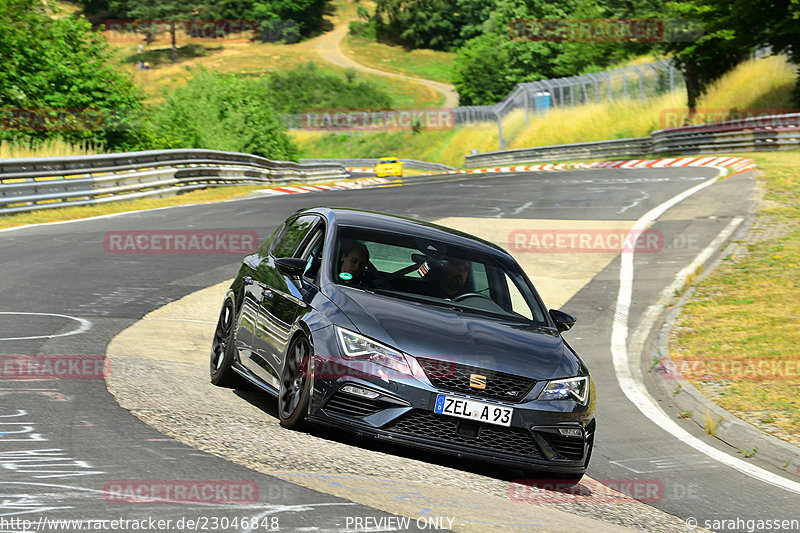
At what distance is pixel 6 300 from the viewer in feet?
37.6

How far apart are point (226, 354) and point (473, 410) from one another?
287 centimetres

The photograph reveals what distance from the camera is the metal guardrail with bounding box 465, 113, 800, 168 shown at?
38.5 metres

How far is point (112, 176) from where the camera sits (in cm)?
2478

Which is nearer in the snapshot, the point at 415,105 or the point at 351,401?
Result: the point at 351,401

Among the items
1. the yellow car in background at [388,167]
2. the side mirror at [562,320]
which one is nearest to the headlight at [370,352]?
the side mirror at [562,320]

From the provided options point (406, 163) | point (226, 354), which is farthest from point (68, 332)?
point (406, 163)

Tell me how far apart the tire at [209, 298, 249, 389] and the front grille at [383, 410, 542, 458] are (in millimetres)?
2394

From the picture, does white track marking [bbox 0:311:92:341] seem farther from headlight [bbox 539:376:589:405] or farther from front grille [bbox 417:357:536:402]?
headlight [bbox 539:376:589:405]

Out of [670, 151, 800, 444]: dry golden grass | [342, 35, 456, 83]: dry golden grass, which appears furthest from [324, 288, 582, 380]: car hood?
[342, 35, 456, 83]: dry golden grass

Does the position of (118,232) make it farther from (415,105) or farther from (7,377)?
(415,105)

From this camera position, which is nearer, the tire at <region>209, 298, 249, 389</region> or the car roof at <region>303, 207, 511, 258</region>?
the car roof at <region>303, 207, 511, 258</region>

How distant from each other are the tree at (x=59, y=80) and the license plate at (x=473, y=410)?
Answer: 2364cm

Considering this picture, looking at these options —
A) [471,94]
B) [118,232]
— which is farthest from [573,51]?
[118,232]

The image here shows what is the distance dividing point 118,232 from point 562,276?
27.1ft
